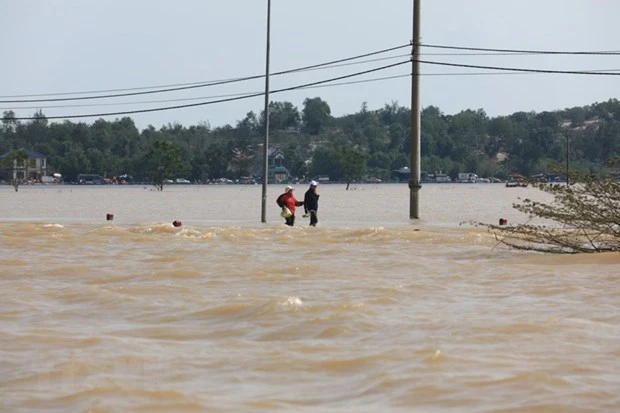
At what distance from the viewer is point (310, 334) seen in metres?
11.6

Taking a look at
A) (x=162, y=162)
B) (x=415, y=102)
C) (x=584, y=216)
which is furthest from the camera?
(x=162, y=162)

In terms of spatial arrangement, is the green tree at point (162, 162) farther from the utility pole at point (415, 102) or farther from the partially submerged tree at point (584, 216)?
the partially submerged tree at point (584, 216)

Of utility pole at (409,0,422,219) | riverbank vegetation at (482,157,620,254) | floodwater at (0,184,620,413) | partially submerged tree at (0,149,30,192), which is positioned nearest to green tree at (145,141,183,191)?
partially submerged tree at (0,149,30,192)

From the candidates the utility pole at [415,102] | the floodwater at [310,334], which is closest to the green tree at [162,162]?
the utility pole at [415,102]

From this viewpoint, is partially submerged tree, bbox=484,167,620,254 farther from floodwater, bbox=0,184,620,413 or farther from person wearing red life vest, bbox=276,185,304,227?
person wearing red life vest, bbox=276,185,304,227

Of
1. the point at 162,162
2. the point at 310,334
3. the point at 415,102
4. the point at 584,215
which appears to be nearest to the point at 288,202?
the point at 415,102

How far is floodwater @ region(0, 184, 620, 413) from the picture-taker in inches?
344

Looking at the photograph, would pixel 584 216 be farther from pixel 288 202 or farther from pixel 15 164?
pixel 15 164

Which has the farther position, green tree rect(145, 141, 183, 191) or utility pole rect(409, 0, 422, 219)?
green tree rect(145, 141, 183, 191)

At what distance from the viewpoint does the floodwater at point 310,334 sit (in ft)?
28.7

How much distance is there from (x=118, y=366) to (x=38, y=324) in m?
2.76

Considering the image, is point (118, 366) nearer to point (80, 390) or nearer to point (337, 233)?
point (80, 390)

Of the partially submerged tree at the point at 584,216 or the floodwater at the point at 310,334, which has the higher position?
the partially submerged tree at the point at 584,216

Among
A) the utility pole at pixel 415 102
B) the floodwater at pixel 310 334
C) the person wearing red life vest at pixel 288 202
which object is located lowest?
the floodwater at pixel 310 334
